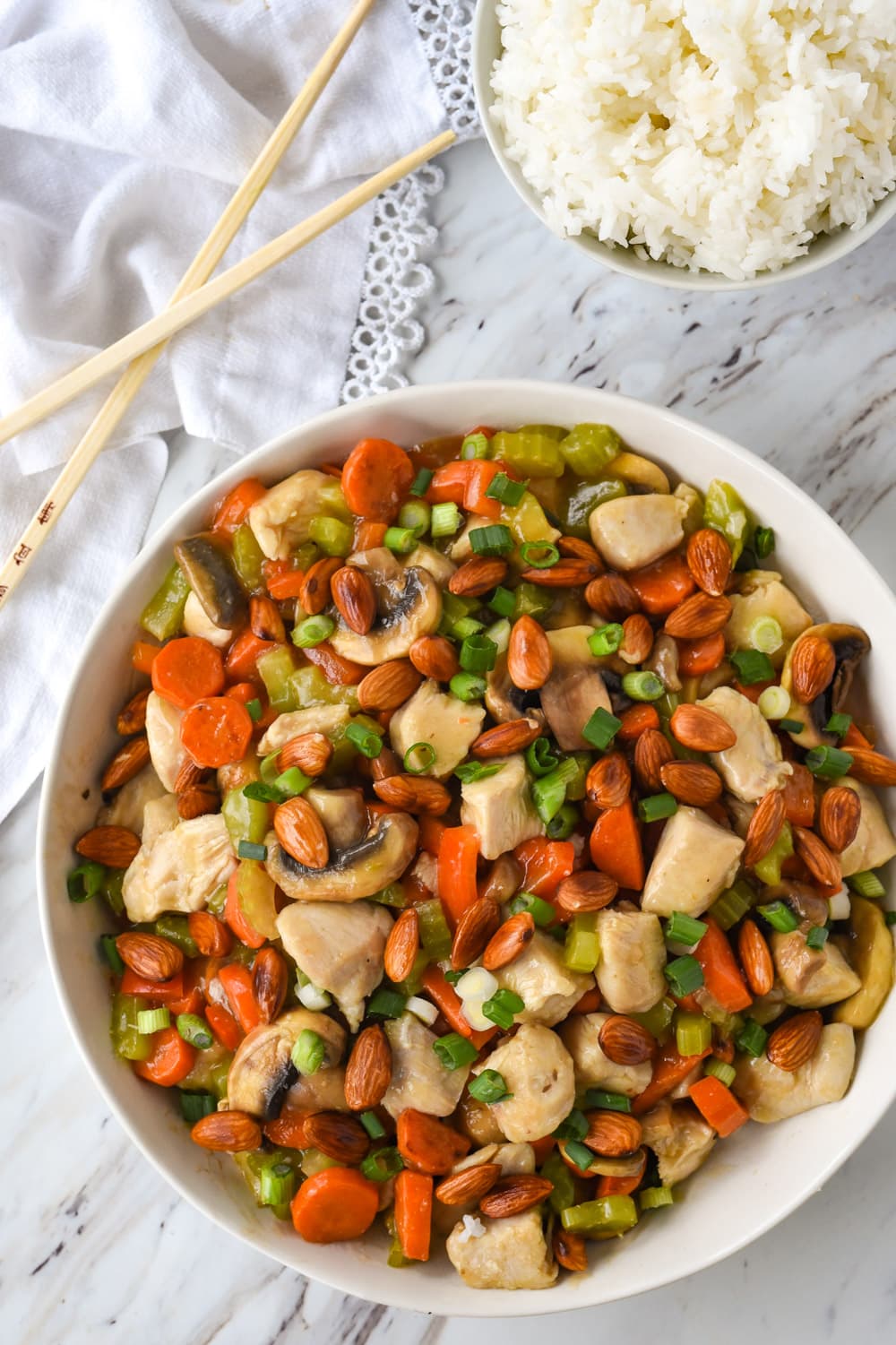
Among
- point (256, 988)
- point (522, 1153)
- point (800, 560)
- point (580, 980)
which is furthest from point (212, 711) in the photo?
point (800, 560)

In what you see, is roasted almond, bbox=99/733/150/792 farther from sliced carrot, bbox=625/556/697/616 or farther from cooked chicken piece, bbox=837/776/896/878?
cooked chicken piece, bbox=837/776/896/878

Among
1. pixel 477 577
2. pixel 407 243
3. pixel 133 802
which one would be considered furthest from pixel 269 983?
pixel 407 243

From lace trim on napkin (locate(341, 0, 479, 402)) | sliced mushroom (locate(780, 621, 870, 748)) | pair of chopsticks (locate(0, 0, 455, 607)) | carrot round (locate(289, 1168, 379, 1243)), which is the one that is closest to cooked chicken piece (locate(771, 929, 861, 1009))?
sliced mushroom (locate(780, 621, 870, 748))

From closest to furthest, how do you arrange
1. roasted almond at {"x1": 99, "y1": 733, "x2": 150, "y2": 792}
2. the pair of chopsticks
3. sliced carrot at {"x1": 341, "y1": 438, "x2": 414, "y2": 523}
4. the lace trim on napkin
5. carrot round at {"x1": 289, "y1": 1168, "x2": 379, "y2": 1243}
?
carrot round at {"x1": 289, "y1": 1168, "x2": 379, "y2": 1243}
sliced carrot at {"x1": 341, "y1": 438, "x2": 414, "y2": 523}
roasted almond at {"x1": 99, "y1": 733, "x2": 150, "y2": 792}
the pair of chopsticks
the lace trim on napkin

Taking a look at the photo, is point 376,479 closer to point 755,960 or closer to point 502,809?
point 502,809

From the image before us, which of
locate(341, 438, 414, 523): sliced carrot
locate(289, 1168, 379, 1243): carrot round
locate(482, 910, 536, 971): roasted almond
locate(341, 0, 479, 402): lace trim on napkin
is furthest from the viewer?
locate(341, 0, 479, 402): lace trim on napkin
